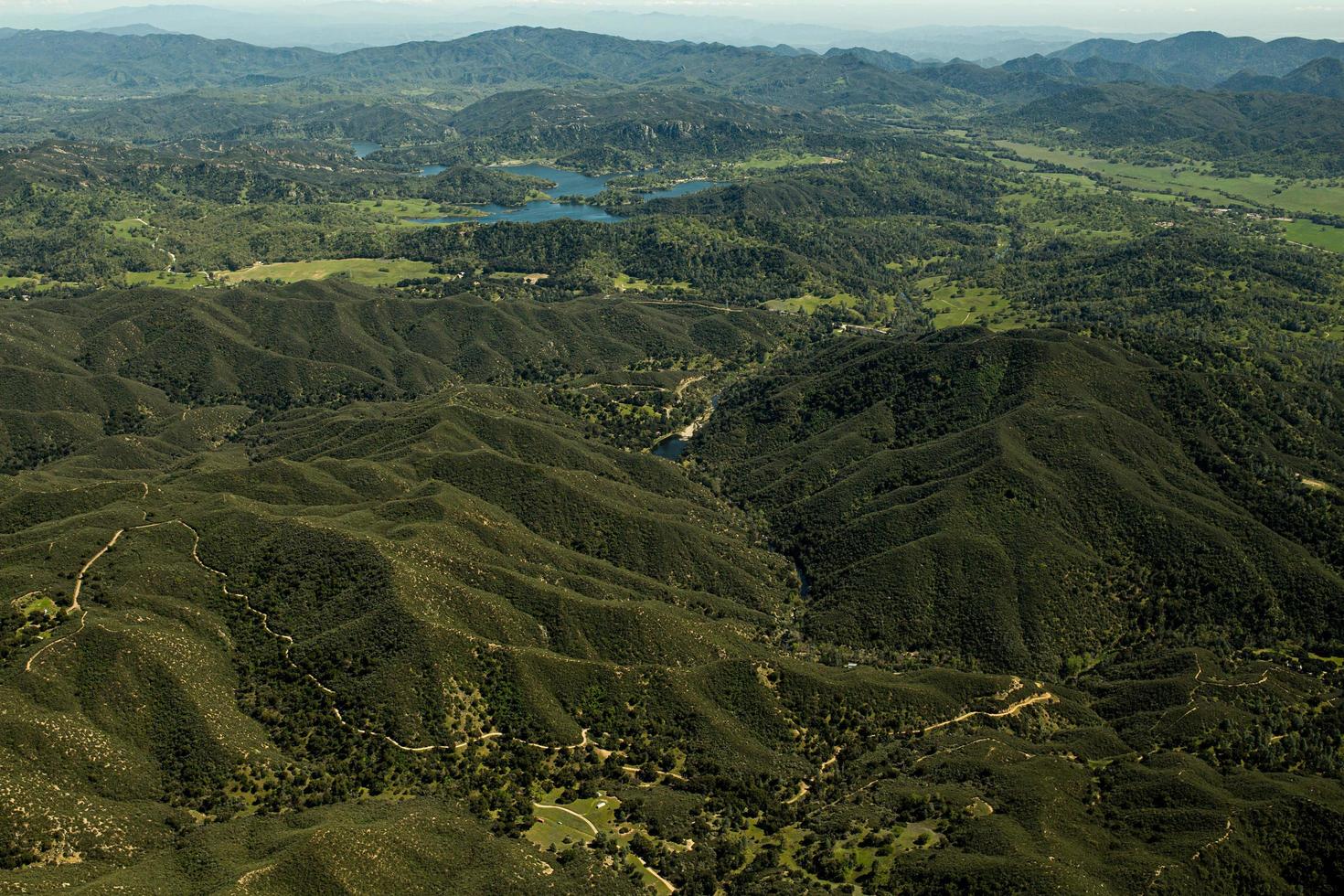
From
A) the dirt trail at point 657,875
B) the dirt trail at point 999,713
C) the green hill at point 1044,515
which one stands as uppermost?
the green hill at point 1044,515

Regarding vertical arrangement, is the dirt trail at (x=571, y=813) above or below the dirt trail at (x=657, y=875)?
above

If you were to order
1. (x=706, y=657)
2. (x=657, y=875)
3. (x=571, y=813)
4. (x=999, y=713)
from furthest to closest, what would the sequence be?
(x=706, y=657)
(x=999, y=713)
(x=571, y=813)
(x=657, y=875)

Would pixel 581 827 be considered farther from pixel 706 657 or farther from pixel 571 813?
pixel 706 657

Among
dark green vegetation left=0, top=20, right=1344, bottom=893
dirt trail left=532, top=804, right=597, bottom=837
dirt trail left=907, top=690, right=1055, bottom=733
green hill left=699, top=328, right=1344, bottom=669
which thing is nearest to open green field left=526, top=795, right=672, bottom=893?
dirt trail left=532, top=804, right=597, bottom=837

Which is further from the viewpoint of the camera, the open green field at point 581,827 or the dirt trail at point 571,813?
the dirt trail at point 571,813

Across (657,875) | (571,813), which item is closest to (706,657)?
(571,813)

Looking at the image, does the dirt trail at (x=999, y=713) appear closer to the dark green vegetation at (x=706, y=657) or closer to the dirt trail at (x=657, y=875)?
the dark green vegetation at (x=706, y=657)

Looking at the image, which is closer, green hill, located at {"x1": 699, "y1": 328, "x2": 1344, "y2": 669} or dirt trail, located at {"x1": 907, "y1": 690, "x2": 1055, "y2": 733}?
dirt trail, located at {"x1": 907, "y1": 690, "x2": 1055, "y2": 733}

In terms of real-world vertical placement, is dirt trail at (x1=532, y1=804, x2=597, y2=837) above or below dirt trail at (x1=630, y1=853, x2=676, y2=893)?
above

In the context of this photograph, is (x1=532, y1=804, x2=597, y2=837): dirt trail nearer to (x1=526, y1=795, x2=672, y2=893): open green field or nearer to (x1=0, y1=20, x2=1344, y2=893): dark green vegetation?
(x1=526, y1=795, x2=672, y2=893): open green field

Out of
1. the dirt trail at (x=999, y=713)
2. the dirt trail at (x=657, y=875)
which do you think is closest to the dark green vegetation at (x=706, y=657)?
the dirt trail at (x=657, y=875)

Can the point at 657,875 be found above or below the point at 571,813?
below

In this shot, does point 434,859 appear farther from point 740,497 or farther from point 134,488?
point 740,497
